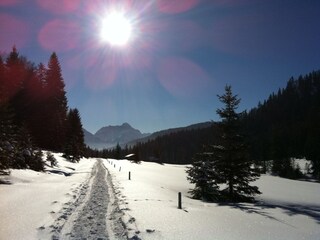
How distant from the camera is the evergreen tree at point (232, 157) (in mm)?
23125

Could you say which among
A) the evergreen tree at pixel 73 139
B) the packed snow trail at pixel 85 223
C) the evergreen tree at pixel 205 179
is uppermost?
the evergreen tree at pixel 73 139

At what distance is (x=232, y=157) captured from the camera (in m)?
23.4

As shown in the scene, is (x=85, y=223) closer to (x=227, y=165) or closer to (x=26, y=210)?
(x=26, y=210)

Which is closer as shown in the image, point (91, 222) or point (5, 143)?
point (91, 222)

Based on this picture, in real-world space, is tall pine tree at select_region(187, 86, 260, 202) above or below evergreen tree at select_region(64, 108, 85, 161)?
below

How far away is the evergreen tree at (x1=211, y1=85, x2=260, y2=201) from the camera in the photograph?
23125mm

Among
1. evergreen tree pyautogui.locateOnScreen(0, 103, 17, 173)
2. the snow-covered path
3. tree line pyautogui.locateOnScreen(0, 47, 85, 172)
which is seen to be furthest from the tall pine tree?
tree line pyautogui.locateOnScreen(0, 47, 85, 172)

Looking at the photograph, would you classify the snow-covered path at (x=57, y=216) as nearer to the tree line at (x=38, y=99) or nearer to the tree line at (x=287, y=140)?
the tree line at (x=287, y=140)

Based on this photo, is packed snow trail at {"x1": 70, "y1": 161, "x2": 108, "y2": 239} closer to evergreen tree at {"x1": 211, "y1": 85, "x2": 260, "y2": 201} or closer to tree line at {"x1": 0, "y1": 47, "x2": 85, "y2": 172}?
evergreen tree at {"x1": 211, "y1": 85, "x2": 260, "y2": 201}

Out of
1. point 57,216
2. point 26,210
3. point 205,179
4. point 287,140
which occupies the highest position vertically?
point 287,140

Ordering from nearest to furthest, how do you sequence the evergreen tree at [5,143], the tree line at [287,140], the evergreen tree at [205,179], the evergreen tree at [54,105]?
the evergreen tree at [5,143] → the evergreen tree at [205,179] → the evergreen tree at [54,105] → the tree line at [287,140]

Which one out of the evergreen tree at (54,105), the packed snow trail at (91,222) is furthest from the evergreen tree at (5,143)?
the evergreen tree at (54,105)

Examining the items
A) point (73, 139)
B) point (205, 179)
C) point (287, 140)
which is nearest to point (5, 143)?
point (205, 179)

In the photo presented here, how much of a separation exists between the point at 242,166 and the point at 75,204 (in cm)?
1339
